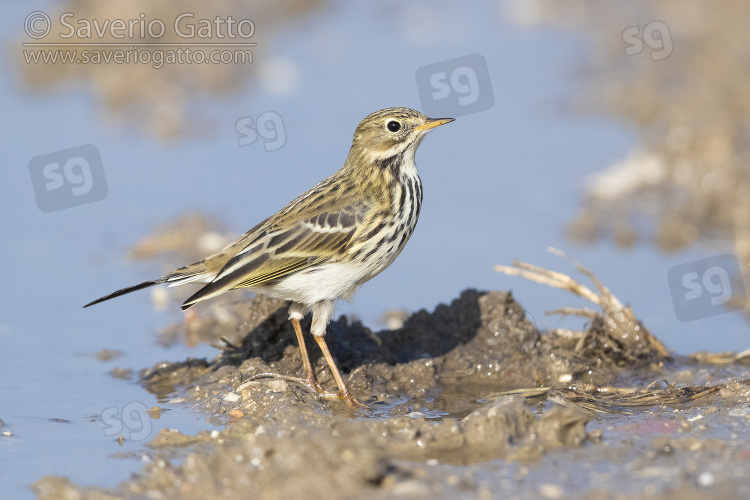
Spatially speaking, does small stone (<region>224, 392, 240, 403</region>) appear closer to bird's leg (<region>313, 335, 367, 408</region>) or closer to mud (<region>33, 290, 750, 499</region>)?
mud (<region>33, 290, 750, 499</region>)

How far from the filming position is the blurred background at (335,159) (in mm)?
9320

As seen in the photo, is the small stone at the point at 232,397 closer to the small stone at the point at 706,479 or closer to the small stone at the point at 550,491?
the small stone at the point at 550,491

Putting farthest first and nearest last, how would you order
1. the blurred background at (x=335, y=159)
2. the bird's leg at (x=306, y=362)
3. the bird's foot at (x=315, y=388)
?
the blurred background at (x=335, y=159) → the bird's leg at (x=306, y=362) → the bird's foot at (x=315, y=388)

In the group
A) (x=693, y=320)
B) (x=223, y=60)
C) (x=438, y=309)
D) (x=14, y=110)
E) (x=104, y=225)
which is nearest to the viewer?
(x=438, y=309)

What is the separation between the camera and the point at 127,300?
10.3 m

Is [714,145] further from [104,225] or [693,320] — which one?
[104,225]

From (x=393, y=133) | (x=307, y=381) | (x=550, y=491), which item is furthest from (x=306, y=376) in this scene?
(x=550, y=491)

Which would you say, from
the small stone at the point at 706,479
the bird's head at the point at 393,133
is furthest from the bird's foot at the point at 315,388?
the small stone at the point at 706,479

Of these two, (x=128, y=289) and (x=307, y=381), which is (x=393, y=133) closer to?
(x=307, y=381)

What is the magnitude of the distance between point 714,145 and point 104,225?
7.12 metres

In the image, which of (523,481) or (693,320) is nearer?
(523,481)

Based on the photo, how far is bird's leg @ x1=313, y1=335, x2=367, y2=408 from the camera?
Result: 751 cm

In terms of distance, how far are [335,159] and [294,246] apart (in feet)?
16.9

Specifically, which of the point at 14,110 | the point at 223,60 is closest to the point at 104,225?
the point at 14,110
